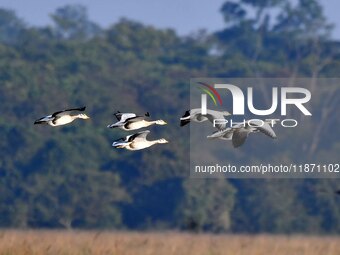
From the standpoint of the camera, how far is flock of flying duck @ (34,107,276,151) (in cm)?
1112

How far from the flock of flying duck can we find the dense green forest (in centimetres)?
929

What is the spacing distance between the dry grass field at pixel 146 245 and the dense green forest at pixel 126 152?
5890 millimetres

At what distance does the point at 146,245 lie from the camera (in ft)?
48.7

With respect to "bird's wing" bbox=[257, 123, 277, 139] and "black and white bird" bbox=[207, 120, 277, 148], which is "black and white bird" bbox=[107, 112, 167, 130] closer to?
"black and white bird" bbox=[207, 120, 277, 148]

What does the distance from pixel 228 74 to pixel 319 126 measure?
384 cm

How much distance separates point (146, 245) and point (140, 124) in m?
3.86

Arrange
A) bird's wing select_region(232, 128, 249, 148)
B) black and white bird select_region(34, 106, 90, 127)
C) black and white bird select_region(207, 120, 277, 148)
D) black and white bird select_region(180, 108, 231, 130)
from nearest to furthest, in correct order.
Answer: black and white bird select_region(34, 106, 90, 127)
black and white bird select_region(180, 108, 231, 130)
bird's wing select_region(232, 128, 249, 148)
black and white bird select_region(207, 120, 277, 148)

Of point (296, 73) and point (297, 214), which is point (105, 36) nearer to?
point (296, 73)

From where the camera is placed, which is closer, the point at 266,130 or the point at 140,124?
the point at 140,124

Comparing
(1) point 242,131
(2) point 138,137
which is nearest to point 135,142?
(2) point 138,137

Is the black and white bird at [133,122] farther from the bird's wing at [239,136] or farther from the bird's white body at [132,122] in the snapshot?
the bird's wing at [239,136]

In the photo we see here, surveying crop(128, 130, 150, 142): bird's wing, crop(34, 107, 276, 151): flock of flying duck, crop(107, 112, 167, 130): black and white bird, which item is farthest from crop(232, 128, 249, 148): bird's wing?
crop(107, 112, 167, 130): black and white bird

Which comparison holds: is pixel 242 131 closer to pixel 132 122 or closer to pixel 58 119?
pixel 132 122

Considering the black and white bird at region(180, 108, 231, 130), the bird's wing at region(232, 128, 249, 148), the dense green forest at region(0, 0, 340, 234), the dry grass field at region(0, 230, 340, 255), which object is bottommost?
the dry grass field at region(0, 230, 340, 255)
